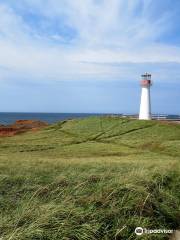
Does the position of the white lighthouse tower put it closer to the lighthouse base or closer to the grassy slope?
the lighthouse base

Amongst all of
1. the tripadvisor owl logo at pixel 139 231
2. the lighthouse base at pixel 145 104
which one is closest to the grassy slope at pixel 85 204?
the tripadvisor owl logo at pixel 139 231

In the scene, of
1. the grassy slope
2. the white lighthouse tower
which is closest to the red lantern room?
the white lighthouse tower

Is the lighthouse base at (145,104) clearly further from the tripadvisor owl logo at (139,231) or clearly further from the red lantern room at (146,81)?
the tripadvisor owl logo at (139,231)

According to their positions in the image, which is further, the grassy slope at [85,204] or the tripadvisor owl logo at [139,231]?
the tripadvisor owl logo at [139,231]

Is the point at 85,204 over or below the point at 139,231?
over

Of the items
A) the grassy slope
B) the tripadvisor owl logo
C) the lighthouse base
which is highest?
the lighthouse base

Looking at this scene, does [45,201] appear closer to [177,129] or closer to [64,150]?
[64,150]

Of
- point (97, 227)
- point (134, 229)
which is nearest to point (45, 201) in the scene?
point (97, 227)

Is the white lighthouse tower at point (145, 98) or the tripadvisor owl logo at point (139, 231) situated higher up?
the white lighthouse tower at point (145, 98)

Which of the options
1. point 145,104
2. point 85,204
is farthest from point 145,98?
point 85,204

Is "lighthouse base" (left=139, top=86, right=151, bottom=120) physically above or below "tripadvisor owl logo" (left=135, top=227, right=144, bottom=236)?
above

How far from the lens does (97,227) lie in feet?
25.4

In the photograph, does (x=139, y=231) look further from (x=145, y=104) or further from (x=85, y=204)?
(x=145, y=104)

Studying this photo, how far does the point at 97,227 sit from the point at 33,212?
1.27 m
